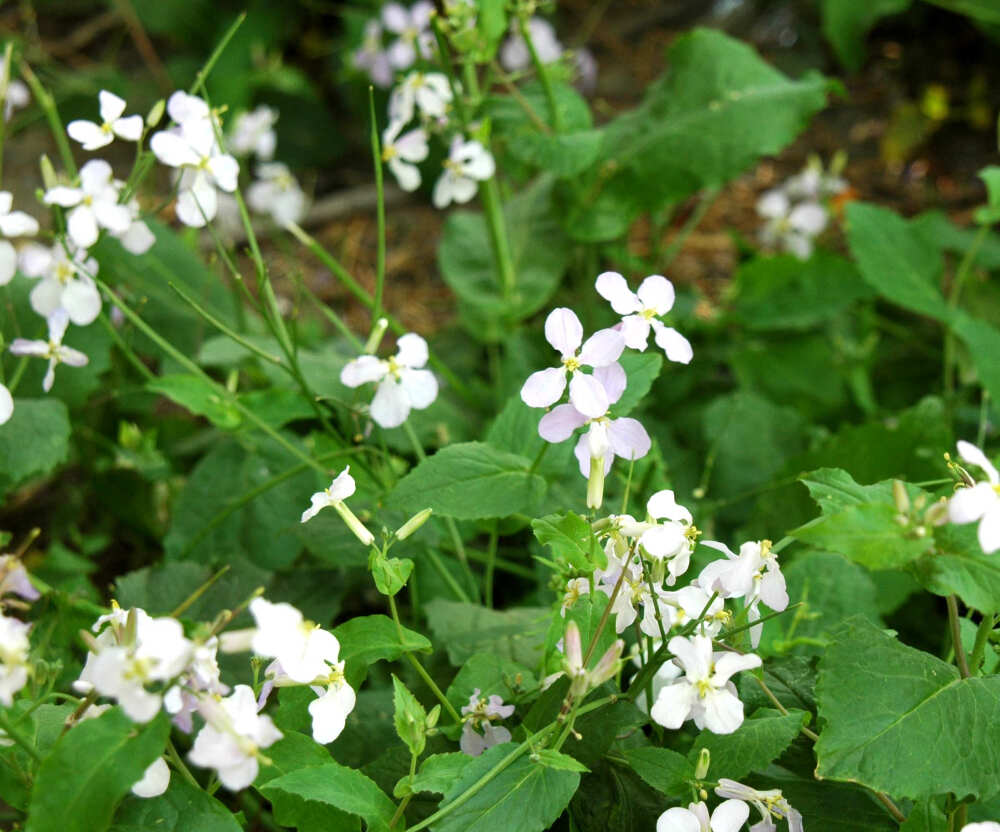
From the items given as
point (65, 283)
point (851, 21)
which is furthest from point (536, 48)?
point (65, 283)

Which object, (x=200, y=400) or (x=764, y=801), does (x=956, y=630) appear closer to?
(x=764, y=801)

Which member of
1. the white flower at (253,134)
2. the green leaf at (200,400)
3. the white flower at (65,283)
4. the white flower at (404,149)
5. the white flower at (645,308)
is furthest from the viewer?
the white flower at (253,134)

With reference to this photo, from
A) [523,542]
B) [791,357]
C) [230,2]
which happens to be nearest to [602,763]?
[523,542]

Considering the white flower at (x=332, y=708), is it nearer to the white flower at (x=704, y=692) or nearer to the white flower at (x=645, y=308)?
the white flower at (x=704, y=692)

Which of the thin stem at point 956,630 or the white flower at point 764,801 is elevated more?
the thin stem at point 956,630

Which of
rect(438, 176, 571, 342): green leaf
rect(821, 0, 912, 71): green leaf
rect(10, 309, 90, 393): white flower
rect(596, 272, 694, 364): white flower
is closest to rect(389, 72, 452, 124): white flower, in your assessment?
rect(438, 176, 571, 342): green leaf

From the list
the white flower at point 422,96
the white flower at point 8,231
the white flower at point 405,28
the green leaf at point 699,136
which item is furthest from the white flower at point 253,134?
the white flower at point 8,231

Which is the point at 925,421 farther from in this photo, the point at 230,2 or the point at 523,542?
the point at 230,2

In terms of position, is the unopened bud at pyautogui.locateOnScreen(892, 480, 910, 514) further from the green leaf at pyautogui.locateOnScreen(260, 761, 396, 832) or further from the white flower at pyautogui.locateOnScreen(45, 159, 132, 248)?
the white flower at pyautogui.locateOnScreen(45, 159, 132, 248)
